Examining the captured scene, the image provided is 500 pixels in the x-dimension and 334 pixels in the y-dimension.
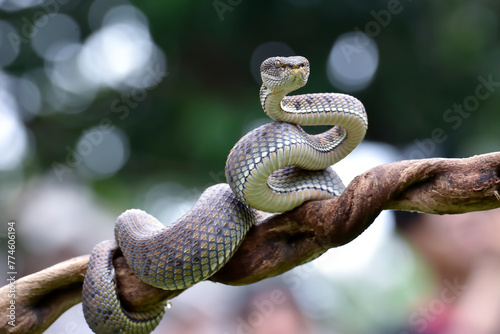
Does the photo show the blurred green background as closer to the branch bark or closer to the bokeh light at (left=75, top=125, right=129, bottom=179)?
the bokeh light at (left=75, top=125, right=129, bottom=179)

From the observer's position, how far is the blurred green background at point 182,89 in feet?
20.2

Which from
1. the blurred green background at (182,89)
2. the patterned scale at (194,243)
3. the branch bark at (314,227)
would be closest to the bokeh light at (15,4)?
the blurred green background at (182,89)

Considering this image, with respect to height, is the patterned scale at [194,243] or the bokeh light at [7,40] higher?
the patterned scale at [194,243]

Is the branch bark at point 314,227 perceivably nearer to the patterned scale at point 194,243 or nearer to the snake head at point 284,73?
the patterned scale at point 194,243

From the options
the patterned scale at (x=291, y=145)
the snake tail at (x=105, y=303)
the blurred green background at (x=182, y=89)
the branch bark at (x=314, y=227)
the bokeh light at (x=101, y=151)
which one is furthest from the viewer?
the bokeh light at (x=101, y=151)

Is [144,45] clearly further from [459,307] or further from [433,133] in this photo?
[459,307]

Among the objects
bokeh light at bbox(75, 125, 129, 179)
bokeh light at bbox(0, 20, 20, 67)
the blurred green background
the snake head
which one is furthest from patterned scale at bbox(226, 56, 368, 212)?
bokeh light at bbox(0, 20, 20, 67)

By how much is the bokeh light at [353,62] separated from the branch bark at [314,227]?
4079mm

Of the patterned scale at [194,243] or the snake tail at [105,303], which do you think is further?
the snake tail at [105,303]

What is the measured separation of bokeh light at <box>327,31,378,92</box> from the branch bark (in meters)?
4.08

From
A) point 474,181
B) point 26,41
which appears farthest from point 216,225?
point 26,41

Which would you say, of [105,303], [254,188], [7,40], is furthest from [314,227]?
[7,40]

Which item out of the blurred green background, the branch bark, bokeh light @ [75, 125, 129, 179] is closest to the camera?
the branch bark

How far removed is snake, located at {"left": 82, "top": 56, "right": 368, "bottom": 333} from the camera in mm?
2318
